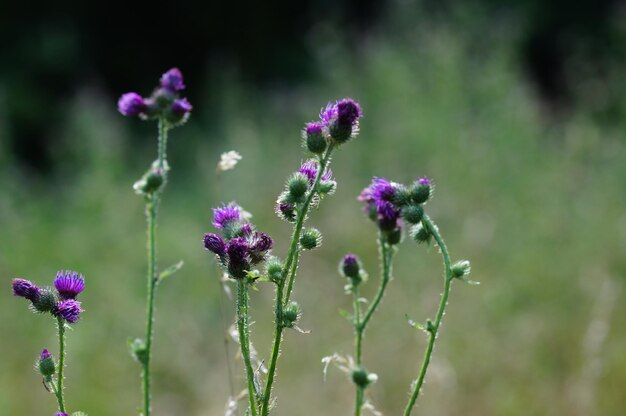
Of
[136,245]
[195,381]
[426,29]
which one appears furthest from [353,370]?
[426,29]

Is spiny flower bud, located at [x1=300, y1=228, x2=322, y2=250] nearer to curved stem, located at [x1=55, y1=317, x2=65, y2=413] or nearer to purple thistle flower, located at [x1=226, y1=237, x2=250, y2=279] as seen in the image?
purple thistle flower, located at [x1=226, y1=237, x2=250, y2=279]

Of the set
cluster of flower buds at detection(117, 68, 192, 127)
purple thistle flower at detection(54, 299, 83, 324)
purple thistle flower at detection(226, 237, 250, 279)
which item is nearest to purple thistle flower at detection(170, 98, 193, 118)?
cluster of flower buds at detection(117, 68, 192, 127)

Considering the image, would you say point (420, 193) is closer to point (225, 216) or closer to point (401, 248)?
point (225, 216)

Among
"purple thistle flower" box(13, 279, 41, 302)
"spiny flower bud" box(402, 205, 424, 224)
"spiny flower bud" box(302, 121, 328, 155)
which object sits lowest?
"purple thistle flower" box(13, 279, 41, 302)

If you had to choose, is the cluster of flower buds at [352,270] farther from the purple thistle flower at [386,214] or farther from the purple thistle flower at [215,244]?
the purple thistle flower at [215,244]

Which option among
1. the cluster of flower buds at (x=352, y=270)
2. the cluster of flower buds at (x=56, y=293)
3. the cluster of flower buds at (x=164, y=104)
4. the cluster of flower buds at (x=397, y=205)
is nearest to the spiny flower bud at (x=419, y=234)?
the cluster of flower buds at (x=397, y=205)

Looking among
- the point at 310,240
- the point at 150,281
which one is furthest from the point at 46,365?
the point at 310,240
